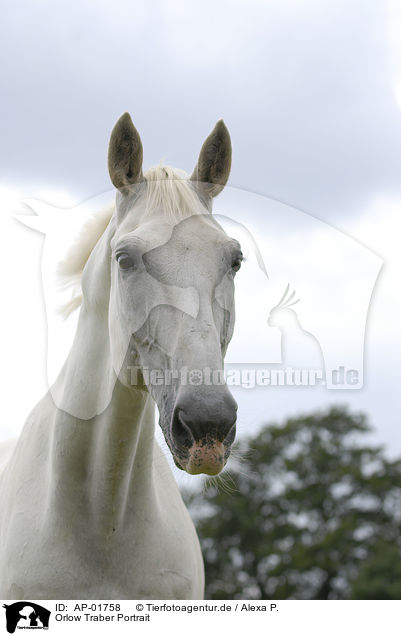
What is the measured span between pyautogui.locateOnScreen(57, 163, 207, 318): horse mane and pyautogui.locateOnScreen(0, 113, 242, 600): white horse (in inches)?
0.4

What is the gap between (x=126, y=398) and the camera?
9.69ft

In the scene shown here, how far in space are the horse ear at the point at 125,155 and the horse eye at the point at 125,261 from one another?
1.77 feet

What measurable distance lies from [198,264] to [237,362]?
2.56ft

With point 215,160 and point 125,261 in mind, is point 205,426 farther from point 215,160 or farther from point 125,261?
point 215,160

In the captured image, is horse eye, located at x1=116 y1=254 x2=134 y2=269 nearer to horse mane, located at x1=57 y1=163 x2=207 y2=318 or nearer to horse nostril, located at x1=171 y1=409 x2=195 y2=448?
horse mane, located at x1=57 y1=163 x2=207 y2=318

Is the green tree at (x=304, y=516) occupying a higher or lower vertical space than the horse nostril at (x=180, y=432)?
lower

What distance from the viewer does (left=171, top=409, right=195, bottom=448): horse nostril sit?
7.49 feet

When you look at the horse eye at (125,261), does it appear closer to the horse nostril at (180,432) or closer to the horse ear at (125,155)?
the horse ear at (125,155)

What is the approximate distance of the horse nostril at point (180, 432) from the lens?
7.49ft

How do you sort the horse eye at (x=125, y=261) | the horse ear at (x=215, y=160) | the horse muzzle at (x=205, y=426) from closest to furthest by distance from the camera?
the horse muzzle at (x=205, y=426) → the horse eye at (x=125, y=261) → the horse ear at (x=215, y=160)

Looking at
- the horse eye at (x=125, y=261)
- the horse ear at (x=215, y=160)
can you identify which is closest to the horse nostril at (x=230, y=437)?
the horse eye at (x=125, y=261)

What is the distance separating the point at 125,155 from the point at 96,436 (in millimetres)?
1384
